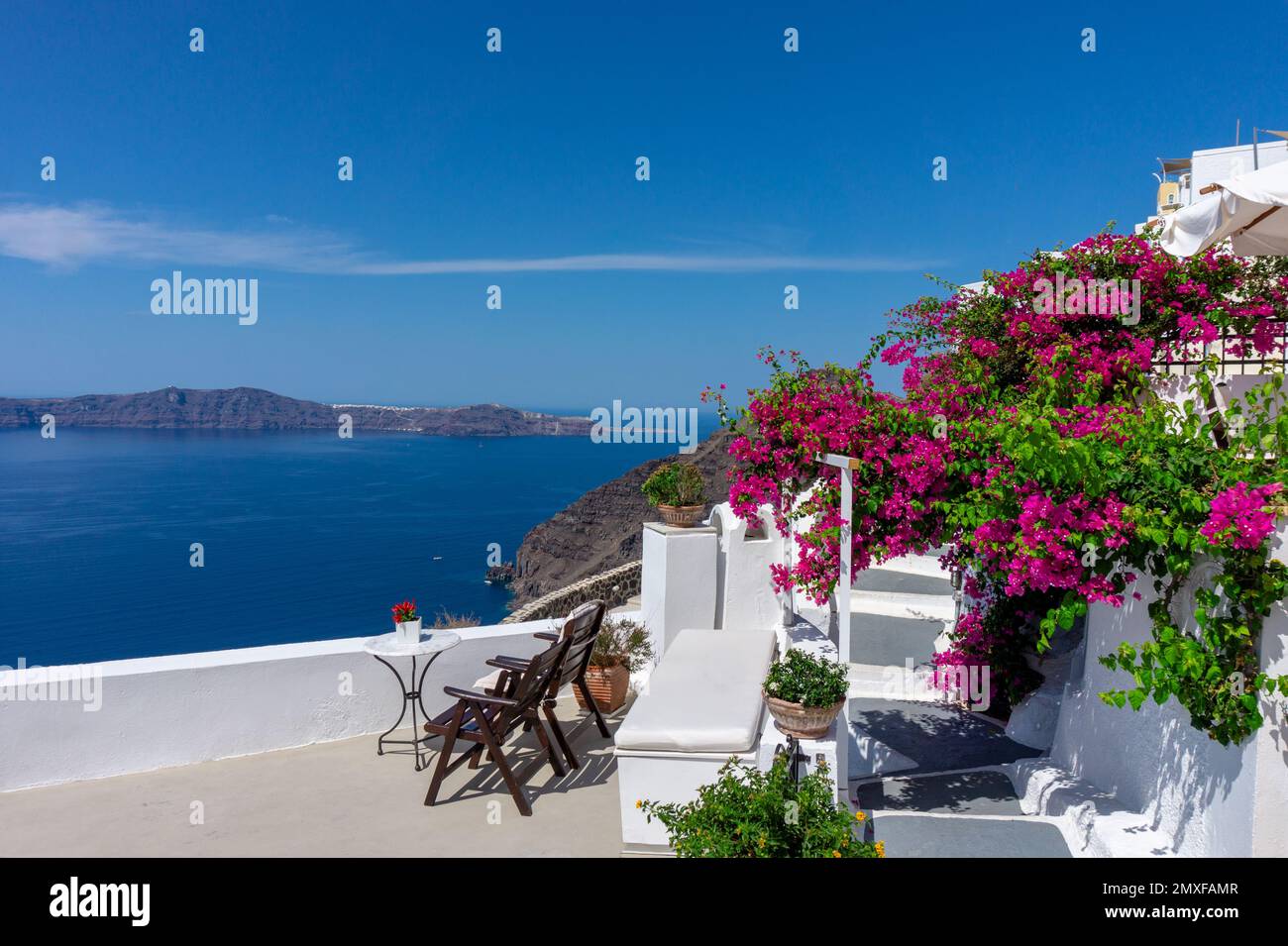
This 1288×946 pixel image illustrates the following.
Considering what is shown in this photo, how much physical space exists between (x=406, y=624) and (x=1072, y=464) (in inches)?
165

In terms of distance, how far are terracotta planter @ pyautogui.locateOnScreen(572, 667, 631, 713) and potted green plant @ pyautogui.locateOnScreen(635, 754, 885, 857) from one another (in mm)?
3056

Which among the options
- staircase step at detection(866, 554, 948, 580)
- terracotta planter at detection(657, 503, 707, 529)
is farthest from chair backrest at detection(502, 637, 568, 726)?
staircase step at detection(866, 554, 948, 580)

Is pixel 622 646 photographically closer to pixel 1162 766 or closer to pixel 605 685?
pixel 605 685

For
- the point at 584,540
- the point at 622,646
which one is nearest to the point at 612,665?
the point at 622,646

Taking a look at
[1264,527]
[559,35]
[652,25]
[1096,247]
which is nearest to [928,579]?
[1096,247]

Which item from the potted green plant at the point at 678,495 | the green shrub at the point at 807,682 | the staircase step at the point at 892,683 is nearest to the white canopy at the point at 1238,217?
the green shrub at the point at 807,682

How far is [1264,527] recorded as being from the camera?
A: 3.03 m

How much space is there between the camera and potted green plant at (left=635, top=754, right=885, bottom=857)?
2.89m

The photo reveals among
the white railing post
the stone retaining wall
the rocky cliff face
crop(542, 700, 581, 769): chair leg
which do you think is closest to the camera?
the white railing post

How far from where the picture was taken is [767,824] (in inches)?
116

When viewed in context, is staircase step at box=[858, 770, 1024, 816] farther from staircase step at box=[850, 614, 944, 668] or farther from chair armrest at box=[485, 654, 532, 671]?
chair armrest at box=[485, 654, 532, 671]

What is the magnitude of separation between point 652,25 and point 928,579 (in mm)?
26473

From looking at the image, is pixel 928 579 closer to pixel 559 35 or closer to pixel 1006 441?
pixel 1006 441
